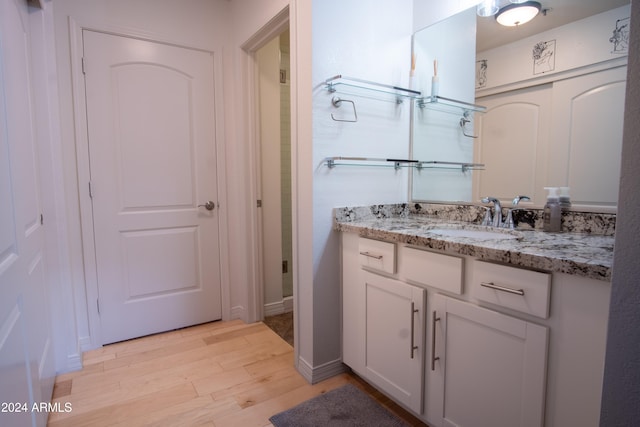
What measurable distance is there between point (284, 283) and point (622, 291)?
2.47 meters

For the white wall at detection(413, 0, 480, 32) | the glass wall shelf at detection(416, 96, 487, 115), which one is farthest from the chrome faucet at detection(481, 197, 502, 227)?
the white wall at detection(413, 0, 480, 32)

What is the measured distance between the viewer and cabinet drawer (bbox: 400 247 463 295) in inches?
48.0

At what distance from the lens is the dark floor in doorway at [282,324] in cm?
237

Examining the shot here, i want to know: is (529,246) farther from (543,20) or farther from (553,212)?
(543,20)

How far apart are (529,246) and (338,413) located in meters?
1.10

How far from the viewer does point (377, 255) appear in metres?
1.54

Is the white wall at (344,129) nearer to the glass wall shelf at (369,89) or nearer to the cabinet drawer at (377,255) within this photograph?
the glass wall shelf at (369,89)

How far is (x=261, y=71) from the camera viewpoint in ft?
8.36

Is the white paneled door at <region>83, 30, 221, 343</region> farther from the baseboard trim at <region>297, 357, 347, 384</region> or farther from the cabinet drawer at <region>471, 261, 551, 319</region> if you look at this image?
the cabinet drawer at <region>471, 261, 551, 319</region>

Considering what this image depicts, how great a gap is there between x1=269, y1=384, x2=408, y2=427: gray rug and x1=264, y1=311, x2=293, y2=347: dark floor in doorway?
65 centimetres

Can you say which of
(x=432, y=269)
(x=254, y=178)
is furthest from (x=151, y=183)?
(x=432, y=269)

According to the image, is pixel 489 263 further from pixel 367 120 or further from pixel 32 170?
pixel 32 170

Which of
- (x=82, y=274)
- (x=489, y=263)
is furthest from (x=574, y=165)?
(x=82, y=274)

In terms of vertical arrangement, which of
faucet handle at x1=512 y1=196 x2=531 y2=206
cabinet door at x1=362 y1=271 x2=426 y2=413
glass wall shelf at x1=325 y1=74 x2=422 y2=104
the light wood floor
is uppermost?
glass wall shelf at x1=325 y1=74 x2=422 y2=104
